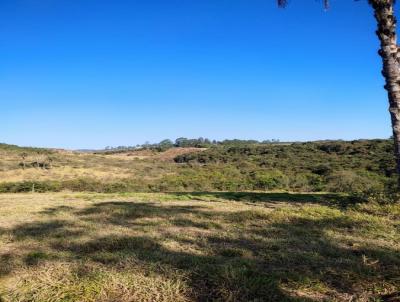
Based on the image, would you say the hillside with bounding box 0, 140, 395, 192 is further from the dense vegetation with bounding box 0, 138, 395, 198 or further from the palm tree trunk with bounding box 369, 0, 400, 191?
the palm tree trunk with bounding box 369, 0, 400, 191

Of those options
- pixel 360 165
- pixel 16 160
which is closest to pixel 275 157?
pixel 360 165

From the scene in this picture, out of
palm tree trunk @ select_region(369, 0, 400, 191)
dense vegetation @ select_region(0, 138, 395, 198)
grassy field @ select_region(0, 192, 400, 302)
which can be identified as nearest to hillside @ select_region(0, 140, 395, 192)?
dense vegetation @ select_region(0, 138, 395, 198)

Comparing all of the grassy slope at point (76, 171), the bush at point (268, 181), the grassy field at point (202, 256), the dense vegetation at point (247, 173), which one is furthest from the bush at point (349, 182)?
the grassy slope at point (76, 171)

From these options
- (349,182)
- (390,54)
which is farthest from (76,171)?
(390,54)

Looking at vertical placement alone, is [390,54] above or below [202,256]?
above

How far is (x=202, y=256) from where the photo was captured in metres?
5.31

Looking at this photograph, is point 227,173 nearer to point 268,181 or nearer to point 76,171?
point 268,181

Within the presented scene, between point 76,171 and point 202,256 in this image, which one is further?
point 76,171

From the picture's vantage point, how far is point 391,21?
8.55m

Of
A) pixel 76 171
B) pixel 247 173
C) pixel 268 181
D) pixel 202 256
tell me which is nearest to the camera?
pixel 202 256

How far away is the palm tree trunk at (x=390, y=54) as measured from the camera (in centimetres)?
823

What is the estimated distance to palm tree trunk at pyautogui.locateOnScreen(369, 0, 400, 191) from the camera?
27.0 ft

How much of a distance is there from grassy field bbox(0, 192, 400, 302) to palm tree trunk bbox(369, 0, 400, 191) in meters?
2.05

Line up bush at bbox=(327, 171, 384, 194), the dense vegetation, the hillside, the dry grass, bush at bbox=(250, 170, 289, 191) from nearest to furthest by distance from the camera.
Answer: bush at bbox=(327, 171, 384, 194) → the dense vegetation → the hillside → bush at bbox=(250, 170, 289, 191) → the dry grass
